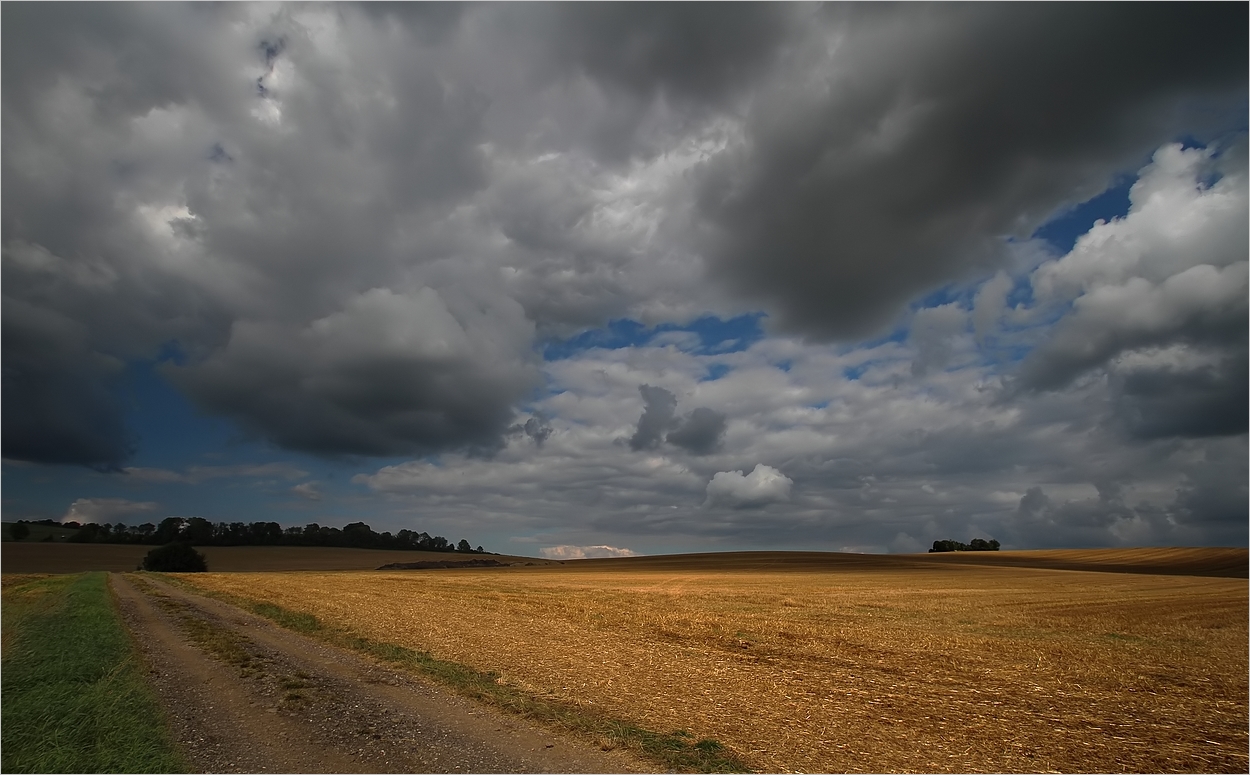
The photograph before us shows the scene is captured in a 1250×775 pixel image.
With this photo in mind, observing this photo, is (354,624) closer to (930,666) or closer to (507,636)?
(507,636)

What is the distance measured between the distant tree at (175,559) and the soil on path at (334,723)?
106 metres

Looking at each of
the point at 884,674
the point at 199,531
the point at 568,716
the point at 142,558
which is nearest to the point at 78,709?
the point at 568,716

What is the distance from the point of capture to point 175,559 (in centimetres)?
10506

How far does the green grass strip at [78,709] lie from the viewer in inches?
361

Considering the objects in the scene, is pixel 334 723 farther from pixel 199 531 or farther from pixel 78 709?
pixel 199 531

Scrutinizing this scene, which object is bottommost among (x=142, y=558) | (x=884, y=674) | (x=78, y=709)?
(x=142, y=558)

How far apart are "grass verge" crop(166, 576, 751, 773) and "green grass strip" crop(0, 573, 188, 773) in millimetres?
5423

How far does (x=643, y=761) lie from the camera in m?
9.84


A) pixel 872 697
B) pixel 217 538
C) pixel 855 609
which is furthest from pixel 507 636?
pixel 217 538

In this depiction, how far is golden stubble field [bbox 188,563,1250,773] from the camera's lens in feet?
36.9

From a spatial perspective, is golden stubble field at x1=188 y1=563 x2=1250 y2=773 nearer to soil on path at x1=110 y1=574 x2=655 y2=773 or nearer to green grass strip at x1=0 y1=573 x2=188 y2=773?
soil on path at x1=110 y1=574 x2=655 y2=773

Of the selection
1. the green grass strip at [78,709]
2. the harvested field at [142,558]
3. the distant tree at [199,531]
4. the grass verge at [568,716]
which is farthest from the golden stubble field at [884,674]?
the distant tree at [199,531]

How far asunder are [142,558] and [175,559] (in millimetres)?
18540

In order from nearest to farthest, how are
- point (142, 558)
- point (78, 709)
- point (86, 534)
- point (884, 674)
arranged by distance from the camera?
point (78, 709)
point (884, 674)
point (142, 558)
point (86, 534)
